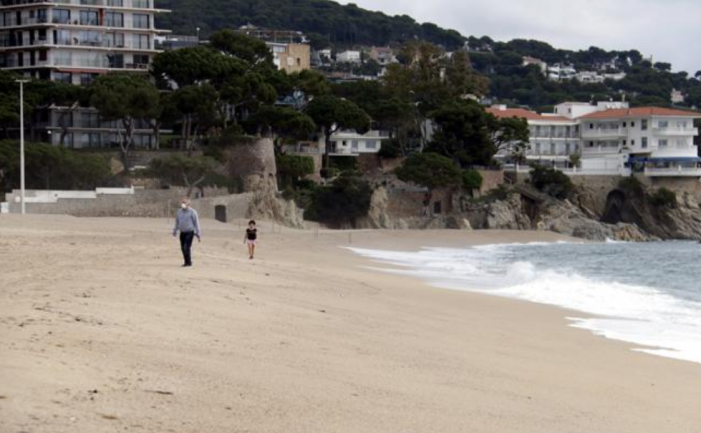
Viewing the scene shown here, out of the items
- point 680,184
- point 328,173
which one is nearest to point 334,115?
point 328,173

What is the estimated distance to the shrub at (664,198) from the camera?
7438 centimetres

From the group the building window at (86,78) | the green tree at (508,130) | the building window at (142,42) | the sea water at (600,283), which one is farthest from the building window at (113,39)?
the sea water at (600,283)

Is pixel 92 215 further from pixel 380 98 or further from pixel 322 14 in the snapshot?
pixel 322 14

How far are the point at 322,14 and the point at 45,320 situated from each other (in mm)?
183640

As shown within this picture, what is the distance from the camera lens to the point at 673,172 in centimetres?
7750

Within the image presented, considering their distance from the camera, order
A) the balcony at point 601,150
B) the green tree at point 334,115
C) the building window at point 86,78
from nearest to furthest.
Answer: the building window at point 86,78
the green tree at point 334,115
the balcony at point 601,150

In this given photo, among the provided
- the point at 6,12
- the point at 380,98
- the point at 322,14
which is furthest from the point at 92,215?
the point at 322,14

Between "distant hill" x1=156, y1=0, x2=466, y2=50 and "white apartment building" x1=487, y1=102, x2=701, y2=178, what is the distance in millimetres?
81364

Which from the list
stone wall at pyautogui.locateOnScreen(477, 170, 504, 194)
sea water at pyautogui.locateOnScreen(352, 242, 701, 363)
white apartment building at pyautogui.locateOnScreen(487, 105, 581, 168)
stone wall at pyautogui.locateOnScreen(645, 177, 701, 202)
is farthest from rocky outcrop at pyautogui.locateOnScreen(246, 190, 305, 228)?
white apartment building at pyautogui.locateOnScreen(487, 105, 581, 168)

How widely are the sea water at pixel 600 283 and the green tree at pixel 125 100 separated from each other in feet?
54.6

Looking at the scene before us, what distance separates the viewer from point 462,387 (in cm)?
988

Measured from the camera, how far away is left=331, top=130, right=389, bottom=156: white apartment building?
239ft

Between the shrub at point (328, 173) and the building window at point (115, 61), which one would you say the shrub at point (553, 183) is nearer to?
the shrub at point (328, 173)

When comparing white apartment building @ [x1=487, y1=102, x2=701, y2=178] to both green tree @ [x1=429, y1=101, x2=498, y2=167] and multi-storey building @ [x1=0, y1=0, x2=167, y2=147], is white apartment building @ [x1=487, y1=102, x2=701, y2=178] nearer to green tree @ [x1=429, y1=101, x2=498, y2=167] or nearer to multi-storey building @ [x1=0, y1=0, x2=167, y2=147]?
green tree @ [x1=429, y1=101, x2=498, y2=167]
